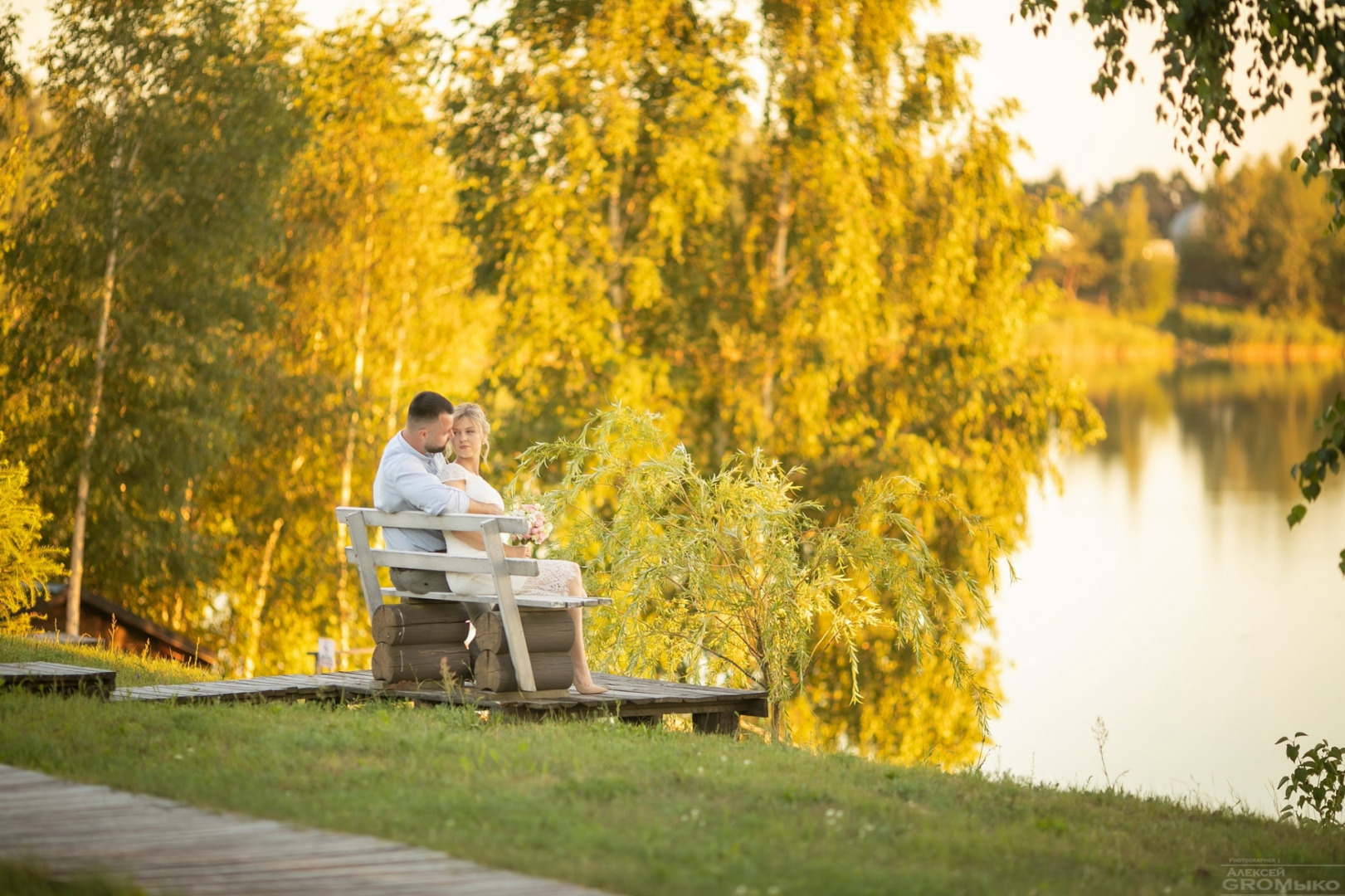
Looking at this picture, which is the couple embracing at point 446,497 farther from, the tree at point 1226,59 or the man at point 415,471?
the tree at point 1226,59

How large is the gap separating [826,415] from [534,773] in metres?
13.3

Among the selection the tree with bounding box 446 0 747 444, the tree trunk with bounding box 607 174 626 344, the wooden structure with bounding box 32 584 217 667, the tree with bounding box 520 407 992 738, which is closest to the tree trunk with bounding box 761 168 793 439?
the tree with bounding box 446 0 747 444

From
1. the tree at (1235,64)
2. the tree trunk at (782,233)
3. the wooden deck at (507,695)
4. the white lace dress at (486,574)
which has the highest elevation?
the tree trunk at (782,233)

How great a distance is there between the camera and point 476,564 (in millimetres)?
6996

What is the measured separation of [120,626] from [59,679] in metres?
A: 10.3

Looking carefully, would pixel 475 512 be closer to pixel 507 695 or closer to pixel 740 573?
pixel 507 695

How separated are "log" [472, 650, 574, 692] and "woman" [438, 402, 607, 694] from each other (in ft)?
0.49

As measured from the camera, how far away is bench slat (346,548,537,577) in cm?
682

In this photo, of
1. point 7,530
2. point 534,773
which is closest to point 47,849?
point 534,773

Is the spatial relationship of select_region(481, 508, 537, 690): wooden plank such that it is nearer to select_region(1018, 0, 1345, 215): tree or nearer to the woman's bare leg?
the woman's bare leg

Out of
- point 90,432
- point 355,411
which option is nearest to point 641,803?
point 90,432

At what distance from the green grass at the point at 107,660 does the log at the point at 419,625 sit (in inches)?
65.9

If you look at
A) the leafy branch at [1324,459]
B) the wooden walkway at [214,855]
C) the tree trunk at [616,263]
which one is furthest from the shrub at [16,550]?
the leafy branch at [1324,459]

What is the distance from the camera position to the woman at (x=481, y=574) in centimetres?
716
